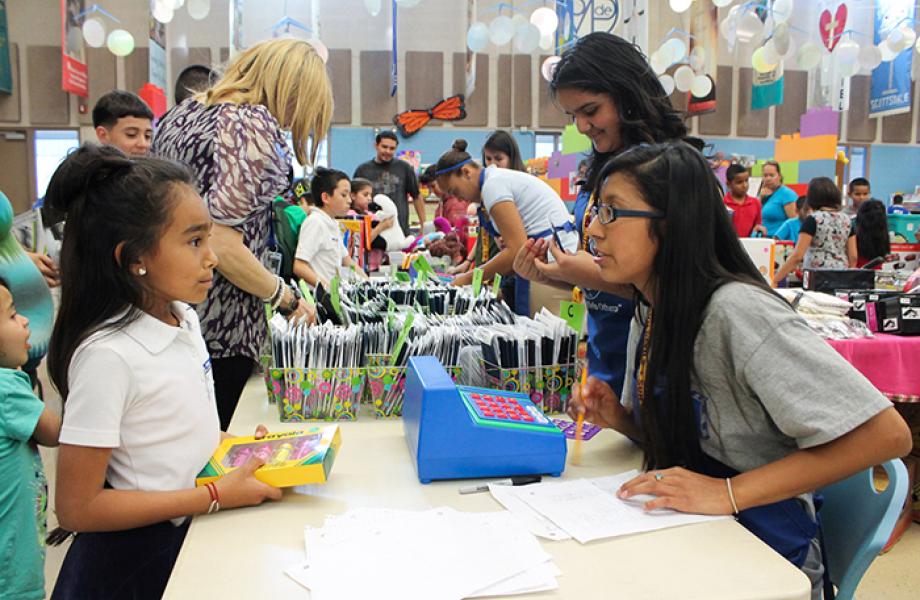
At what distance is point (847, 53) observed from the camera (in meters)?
7.67

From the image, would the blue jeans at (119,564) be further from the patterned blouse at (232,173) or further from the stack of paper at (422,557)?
the patterned blouse at (232,173)

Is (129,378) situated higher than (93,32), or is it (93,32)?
(93,32)

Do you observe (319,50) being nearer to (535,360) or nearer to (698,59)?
(535,360)

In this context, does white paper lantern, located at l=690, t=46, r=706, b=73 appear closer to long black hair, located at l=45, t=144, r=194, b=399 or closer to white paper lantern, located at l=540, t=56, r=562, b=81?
white paper lantern, located at l=540, t=56, r=562, b=81

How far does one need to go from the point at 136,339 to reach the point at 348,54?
32.4 ft

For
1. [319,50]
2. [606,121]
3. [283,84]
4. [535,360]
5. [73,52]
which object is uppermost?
[73,52]

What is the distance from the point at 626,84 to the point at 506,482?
107 centimetres

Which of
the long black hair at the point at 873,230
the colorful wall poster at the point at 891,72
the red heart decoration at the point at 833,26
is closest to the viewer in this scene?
the long black hair at the point at 873,230

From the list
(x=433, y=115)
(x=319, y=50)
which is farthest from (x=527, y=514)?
(x=433, y=115)

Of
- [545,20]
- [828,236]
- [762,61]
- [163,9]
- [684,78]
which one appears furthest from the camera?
[684,78]

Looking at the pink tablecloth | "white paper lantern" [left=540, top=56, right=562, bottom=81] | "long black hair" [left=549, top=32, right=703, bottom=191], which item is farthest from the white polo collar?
the pink tablecloth

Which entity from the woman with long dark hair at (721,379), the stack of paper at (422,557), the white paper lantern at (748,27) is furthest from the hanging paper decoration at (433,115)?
the stack of paper at (422,557)

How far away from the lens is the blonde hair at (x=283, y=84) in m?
1.92

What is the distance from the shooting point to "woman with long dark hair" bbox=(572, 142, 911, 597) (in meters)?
1.09
